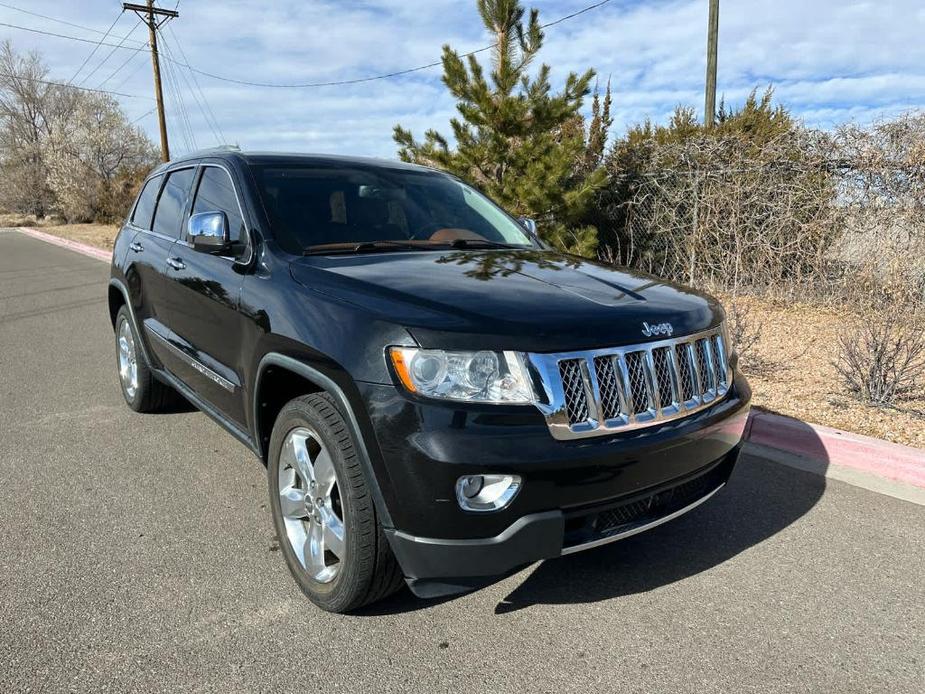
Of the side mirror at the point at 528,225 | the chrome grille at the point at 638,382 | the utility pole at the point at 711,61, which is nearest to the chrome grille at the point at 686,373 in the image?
the chrome grille at the point at 638,382

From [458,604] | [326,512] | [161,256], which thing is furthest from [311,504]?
[161,256]

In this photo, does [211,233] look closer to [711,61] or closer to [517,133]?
[517,133]

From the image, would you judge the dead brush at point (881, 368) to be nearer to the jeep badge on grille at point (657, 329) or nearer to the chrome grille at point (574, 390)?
the jeep badge on grille at point (657, 329)

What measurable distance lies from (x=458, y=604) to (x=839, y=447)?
283cm

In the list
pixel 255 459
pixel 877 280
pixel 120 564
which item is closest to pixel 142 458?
pixel 255 459

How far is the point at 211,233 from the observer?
3.09 metres

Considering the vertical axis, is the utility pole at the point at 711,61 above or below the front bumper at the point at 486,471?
above

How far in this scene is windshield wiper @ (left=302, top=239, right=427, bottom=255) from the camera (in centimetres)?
314

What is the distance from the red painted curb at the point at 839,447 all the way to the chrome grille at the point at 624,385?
2010 millimetres

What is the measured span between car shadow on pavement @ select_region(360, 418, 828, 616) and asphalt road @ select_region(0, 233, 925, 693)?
0.4 inches

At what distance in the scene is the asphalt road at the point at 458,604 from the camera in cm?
237

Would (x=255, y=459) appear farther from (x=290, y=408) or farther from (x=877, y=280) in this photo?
(x=877, y=280)

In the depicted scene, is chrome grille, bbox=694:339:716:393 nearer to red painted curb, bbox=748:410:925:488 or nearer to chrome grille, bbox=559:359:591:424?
chrome grille, bbox=559:359:591:424

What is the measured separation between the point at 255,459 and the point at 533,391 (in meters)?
2.54
